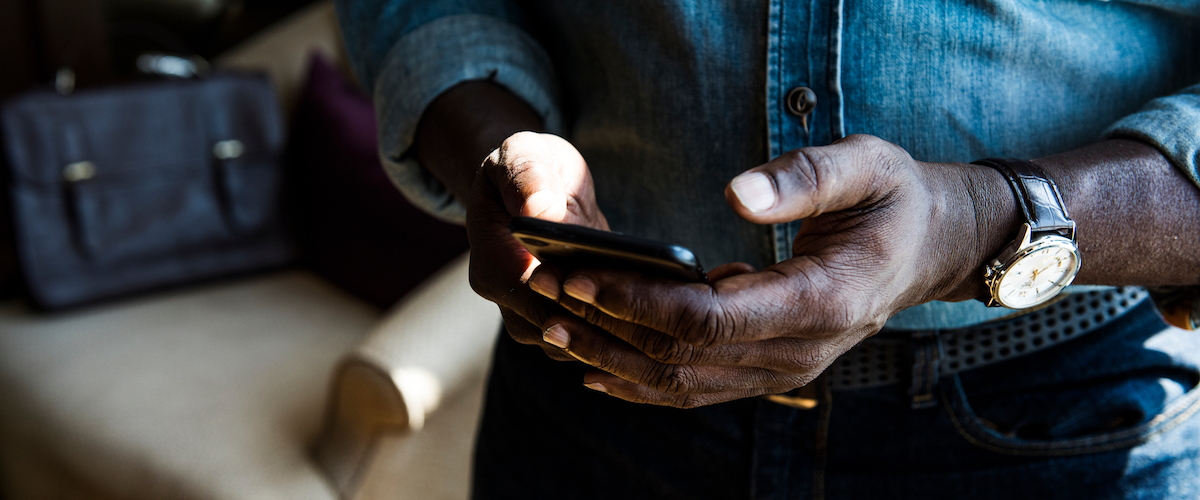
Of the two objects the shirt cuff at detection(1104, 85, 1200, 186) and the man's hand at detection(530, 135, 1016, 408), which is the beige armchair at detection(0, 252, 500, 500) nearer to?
the man's hand at detection(530, 135, 1016, 408)

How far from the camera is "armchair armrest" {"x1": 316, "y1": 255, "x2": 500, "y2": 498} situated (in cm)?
117

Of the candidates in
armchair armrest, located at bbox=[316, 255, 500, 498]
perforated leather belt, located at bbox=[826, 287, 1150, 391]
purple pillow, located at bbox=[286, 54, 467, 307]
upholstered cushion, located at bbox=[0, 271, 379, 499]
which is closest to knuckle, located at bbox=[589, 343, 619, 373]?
perforated leather belt, located at bbox=[826, 287, 1150, 391]

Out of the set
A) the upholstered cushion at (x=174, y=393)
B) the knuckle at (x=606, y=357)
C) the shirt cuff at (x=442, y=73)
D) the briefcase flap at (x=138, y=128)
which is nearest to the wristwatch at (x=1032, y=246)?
the knuckle at (x=606, y=357)

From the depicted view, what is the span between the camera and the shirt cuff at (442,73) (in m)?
0.60

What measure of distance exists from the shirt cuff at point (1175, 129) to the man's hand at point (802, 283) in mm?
114

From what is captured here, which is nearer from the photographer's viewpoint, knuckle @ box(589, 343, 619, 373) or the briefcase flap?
knuckle @ box(589, 343, 619, 373)

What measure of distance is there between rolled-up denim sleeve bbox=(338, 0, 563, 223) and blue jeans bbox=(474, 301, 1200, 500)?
274mm

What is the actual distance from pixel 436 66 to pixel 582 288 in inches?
11.9

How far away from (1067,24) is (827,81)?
17 cm

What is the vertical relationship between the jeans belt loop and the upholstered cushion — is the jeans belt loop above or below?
above

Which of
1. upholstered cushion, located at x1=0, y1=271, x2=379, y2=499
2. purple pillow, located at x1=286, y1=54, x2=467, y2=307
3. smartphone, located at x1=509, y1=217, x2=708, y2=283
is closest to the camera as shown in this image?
smartphone, located at x1=509, y1=217, x2=708, y2=283

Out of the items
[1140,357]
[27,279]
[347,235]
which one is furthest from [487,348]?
[27,279]

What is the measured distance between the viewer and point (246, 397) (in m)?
1.40

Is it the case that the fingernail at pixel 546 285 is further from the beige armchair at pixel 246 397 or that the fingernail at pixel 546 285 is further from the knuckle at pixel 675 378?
the beige armchair at pixel 246 397
